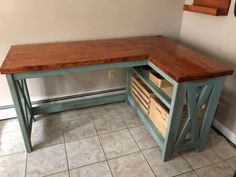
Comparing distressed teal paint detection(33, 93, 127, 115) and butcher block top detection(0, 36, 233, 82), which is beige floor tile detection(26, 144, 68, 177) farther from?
butcher block top detection(0, 36, 233, 82)

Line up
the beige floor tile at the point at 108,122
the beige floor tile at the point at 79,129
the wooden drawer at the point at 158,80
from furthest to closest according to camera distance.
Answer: the beige floor tile at the point at 108,122
the beige floor tile at the point at 79,129
the wooden drawer at the point at 158,80

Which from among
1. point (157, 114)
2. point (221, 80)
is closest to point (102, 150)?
point (157, 114)

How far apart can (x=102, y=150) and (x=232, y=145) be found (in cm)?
124

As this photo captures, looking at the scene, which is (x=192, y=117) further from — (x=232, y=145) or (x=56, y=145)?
(x=56, y=145)

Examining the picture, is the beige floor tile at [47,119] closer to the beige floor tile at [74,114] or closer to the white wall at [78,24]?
the beige floor tile at [74,114]

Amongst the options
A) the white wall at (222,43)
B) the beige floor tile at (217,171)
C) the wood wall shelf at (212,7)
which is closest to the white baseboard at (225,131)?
the white wall at (222,43)

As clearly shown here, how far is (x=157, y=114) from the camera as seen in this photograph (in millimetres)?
1817

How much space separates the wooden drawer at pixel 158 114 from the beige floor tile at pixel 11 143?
4.04 feet

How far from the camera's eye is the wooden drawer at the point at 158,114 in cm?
171

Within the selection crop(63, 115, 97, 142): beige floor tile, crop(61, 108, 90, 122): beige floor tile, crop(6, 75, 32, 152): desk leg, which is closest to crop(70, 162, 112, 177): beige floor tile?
crop(63, 115, 97, 142): beige floor tile

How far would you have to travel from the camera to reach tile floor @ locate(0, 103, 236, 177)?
161 centimetres

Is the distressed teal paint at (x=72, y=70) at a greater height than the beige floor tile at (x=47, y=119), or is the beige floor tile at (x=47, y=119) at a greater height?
the distressed teal paint at (x=72, y=70)

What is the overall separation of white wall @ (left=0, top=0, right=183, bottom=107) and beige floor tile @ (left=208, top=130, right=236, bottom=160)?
1.18 meters

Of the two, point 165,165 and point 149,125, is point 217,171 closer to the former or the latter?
point 165,165
